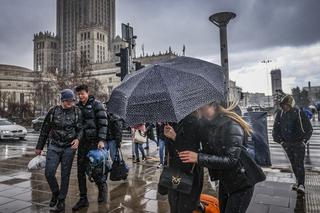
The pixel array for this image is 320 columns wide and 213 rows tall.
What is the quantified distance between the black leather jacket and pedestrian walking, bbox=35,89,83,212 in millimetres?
2575

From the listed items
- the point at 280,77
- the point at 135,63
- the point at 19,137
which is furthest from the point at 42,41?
the point at 135,63

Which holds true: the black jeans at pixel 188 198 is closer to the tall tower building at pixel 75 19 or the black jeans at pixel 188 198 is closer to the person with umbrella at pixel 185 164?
the person with umbrella at pixel 185 164

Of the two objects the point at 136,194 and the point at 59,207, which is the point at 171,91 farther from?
the point at 136,194

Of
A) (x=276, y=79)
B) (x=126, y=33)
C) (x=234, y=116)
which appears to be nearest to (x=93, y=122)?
(x=234, y=116)

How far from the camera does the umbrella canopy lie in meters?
2.57

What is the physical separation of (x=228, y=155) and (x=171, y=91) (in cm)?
73

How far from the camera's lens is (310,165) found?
28.8ft

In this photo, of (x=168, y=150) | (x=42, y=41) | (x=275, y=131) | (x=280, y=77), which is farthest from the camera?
(x=42, y=41)

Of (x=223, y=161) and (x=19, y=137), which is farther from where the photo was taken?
(x=19, y=137)

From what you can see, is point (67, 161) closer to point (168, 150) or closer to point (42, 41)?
point (168, 150)

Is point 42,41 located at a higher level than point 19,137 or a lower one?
higher

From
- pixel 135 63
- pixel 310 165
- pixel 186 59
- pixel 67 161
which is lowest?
pixel 310 165

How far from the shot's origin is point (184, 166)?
2.69m

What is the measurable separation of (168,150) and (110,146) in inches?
180
